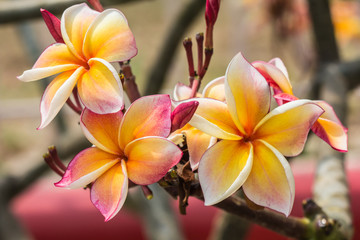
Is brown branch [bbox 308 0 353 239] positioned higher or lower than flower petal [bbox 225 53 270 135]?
lower

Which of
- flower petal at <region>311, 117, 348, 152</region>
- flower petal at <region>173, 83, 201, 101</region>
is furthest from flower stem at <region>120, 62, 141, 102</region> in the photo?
flower petal at <region>311, 117, 348, 152</region>

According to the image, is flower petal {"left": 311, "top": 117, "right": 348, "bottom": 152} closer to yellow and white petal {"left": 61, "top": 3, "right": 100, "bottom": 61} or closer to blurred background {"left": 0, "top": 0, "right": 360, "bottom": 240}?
yellow and white petal {"left": 61, "top": 3, "right": 100, "bottom": 61}

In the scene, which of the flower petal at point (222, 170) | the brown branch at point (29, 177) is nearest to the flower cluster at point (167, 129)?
the flower petal at point (222, 170)

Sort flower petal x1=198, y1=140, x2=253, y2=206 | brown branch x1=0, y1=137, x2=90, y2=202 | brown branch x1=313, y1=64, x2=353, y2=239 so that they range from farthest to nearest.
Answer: brown branch x1=0, y1=137, x2=90, y2=202 → brown branch x1=313, y1=64, x2=353, y2=239 → flower petal x1=198, y1=140, x2=253, y2=206

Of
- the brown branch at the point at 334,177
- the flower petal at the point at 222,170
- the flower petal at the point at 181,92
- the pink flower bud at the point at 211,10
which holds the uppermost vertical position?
the pink flower bud at the point at 211,10

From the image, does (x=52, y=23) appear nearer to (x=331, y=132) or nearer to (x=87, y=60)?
(x=87, y=60)

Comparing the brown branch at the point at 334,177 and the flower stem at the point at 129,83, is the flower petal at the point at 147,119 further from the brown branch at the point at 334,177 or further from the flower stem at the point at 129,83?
the brown branch at the point at 334,177

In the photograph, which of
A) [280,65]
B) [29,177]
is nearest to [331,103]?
[280,65]

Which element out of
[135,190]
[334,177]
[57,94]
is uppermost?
[57,94]

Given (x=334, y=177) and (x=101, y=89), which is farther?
(x=334, y=177)
